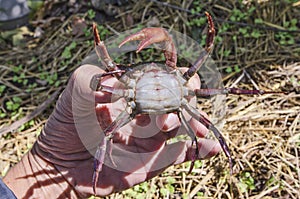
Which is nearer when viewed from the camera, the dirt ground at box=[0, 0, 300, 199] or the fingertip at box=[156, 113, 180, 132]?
the fingertip at box=[156, 113, 180, 132]

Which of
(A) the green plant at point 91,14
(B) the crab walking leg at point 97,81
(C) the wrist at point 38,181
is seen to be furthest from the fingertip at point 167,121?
(A) the green plant at point 91,14

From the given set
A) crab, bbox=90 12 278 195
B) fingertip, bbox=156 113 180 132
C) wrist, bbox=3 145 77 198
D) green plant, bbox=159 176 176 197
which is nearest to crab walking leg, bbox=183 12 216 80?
crab, bbox=90 12 278 195

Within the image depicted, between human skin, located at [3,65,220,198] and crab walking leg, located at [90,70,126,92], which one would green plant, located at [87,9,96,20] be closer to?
human skin, located at [3,65,220,198]

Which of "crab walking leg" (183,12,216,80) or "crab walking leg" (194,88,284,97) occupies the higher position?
"crab walking leg" (183,12,216,80)

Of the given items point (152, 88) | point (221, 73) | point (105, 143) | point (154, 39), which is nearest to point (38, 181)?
point (105, 143)

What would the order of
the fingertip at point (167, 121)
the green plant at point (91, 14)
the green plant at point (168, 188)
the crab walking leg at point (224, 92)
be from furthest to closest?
the green plant at point (91, 14) → the green plant at point (168, 188) → the fingertip at point (167, 121) → the crab walking leg at point (224, 92)

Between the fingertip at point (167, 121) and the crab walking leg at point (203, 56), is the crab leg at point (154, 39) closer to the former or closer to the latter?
the crab walking leg at point (203, 56)

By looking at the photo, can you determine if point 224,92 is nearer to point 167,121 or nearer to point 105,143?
point 167,121
